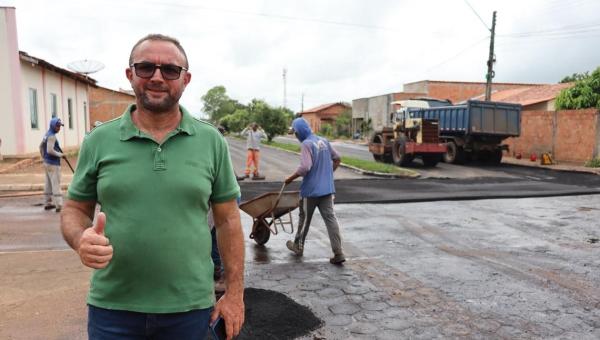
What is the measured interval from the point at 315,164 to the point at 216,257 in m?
1.79

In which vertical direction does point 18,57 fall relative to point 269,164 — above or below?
above

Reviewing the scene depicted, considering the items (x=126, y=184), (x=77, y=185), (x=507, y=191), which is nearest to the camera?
(x=126, y=184)

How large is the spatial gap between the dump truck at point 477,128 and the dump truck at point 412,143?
1352 mm

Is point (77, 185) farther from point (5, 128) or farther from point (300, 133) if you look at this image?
point (5, 128)

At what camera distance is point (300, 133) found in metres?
6.21

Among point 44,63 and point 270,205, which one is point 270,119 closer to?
point 44,63

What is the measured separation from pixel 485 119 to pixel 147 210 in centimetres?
1969

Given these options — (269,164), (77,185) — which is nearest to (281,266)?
(77,185)

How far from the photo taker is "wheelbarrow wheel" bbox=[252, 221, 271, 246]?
22.4 ft

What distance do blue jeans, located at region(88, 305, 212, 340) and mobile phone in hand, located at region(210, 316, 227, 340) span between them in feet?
0.40

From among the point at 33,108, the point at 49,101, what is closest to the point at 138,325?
the point at 33,108

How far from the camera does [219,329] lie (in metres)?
2.16

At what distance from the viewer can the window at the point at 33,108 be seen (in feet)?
58.4

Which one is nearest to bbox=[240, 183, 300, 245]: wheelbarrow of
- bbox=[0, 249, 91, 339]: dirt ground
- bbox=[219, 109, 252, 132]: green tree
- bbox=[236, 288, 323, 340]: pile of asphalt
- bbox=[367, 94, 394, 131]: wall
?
bbox=[236, 288, 323, 340]: pile of asphalt
